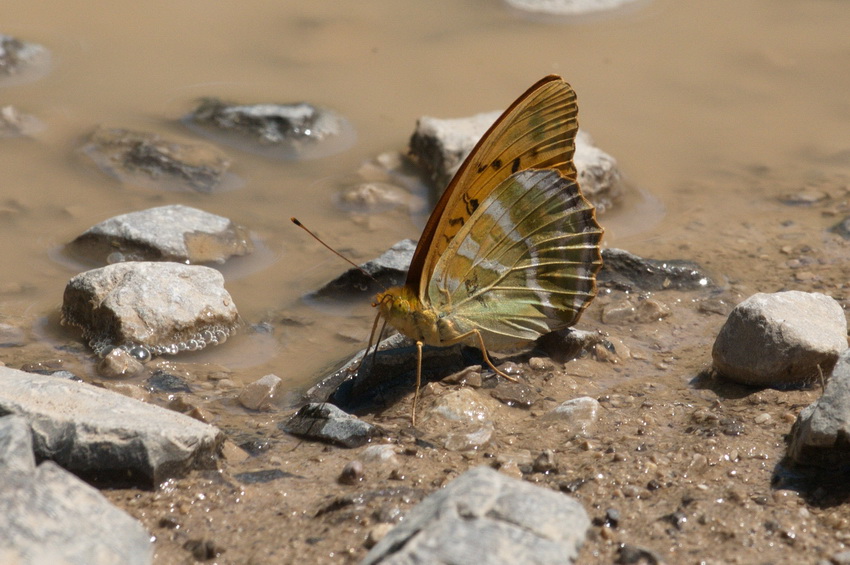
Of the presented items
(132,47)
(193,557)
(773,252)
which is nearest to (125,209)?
(132,47)

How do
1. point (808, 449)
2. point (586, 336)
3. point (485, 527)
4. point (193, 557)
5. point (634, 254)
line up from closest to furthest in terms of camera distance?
point (485, 527) < point (193, 557) < point (808, 449) < point (586, 336) < point (634, 254)

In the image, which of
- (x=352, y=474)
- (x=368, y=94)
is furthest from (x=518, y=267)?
(x=368, y=94)

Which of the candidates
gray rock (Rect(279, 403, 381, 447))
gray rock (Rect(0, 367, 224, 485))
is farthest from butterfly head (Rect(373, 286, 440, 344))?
gray rock (Rect(0, 367, 224, 485))

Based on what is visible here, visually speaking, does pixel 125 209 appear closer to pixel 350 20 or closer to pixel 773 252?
pixel 350 20

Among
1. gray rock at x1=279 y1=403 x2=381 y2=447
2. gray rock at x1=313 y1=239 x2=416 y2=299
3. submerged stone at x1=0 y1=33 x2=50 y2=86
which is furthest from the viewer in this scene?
submerged stone at x1=0 y1=33 x2=50 y2=86

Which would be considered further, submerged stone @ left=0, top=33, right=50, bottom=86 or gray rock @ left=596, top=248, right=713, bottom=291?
submerged stone @ left=0, top=33, right=50, bottom=86

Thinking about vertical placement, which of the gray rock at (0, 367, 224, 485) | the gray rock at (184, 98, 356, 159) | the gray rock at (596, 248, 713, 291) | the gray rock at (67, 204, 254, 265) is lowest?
the gray rock at (67, 204, 254, 265)

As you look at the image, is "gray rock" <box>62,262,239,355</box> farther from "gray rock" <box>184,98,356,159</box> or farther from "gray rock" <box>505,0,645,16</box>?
"gray rock" <box>505,0,645,16</box>

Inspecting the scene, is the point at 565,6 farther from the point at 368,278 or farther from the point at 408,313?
the point at 408,313

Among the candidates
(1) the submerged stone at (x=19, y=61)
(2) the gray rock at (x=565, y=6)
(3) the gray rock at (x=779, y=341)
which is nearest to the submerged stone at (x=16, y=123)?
(1) the submerged stone at (x=19, y=61)
